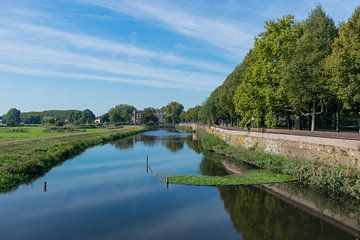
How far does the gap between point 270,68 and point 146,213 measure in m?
25.1

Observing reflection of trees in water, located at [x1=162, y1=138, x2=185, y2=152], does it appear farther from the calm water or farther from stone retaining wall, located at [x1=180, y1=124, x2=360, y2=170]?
the calm water

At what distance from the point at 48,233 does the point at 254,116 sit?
3113 centimetres

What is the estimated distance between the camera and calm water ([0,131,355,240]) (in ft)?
57.4

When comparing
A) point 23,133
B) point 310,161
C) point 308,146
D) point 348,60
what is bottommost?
point 23,133

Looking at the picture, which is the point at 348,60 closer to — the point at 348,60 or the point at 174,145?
the point at 348,60

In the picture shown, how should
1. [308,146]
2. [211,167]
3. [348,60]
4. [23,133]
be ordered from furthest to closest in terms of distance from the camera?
[23,133] → [211,167] → [308,146] → [348,60]

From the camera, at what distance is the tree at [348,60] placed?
25953 mm

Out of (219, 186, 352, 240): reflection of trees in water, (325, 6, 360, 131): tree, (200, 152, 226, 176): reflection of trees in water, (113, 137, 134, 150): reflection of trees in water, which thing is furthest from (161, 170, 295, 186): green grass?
(113, 137, 134, 150): reflection of trees in water

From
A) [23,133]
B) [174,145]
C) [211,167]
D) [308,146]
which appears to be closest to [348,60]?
[308,146]

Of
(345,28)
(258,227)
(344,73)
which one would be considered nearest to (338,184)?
(258,227)

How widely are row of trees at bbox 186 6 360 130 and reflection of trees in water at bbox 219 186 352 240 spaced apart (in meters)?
11.1

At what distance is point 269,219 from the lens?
1994cm

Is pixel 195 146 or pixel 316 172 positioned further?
pixel 195 146

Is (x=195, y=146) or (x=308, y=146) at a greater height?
(x=308, y=146)
